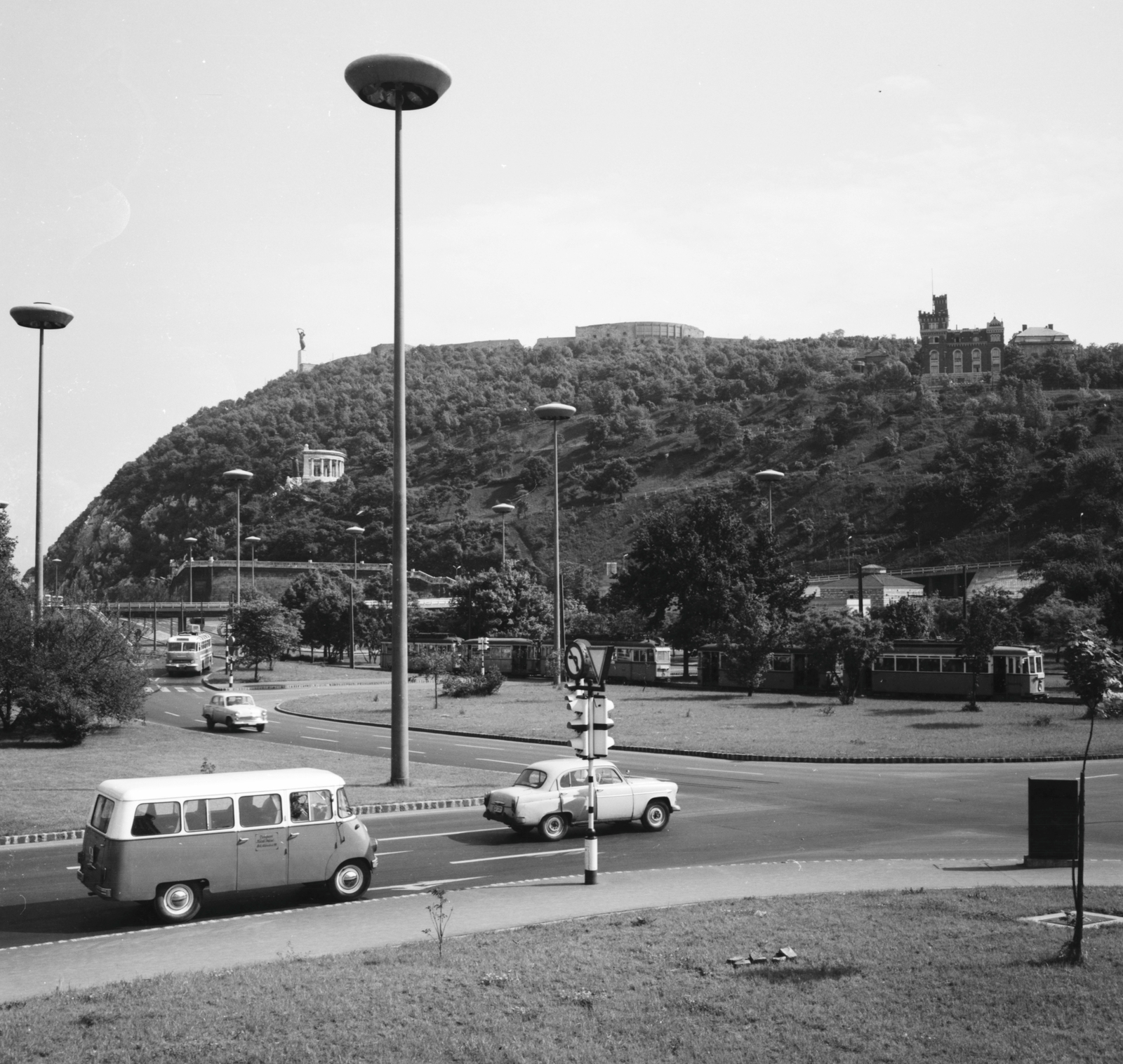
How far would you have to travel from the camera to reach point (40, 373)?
3656 cm

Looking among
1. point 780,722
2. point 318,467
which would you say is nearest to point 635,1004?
point 780,722

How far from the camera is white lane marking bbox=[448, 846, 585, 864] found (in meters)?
17.5

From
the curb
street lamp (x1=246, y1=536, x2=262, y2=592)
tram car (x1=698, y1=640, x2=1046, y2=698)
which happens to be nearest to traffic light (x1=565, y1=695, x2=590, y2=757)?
the curb

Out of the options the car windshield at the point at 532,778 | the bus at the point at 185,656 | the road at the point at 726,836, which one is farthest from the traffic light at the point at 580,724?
the bus at the point at 185,656

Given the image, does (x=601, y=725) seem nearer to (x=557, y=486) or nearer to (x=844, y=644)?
(x=844, y=644)

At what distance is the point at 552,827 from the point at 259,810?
21.3ft

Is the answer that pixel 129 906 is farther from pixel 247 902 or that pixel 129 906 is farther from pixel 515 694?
pixel 515 694

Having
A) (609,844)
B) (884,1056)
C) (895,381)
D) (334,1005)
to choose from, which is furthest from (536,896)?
(895,381)

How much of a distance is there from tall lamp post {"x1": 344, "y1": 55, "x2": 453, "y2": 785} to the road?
3063 mm

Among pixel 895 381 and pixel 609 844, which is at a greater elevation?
pixel 895 381

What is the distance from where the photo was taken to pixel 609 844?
1898 centimetres

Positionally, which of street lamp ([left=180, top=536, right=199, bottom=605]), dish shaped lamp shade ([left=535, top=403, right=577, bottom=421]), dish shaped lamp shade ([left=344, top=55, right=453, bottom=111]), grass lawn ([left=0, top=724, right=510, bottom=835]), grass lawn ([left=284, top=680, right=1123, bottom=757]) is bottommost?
grass lawn ([left=284, top=680, right=1123, bottom=757])

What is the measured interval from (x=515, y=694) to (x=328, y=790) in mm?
41773

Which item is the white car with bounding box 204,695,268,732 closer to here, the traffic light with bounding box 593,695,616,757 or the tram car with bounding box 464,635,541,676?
the traffic light with bounding box 593,695,616,757
